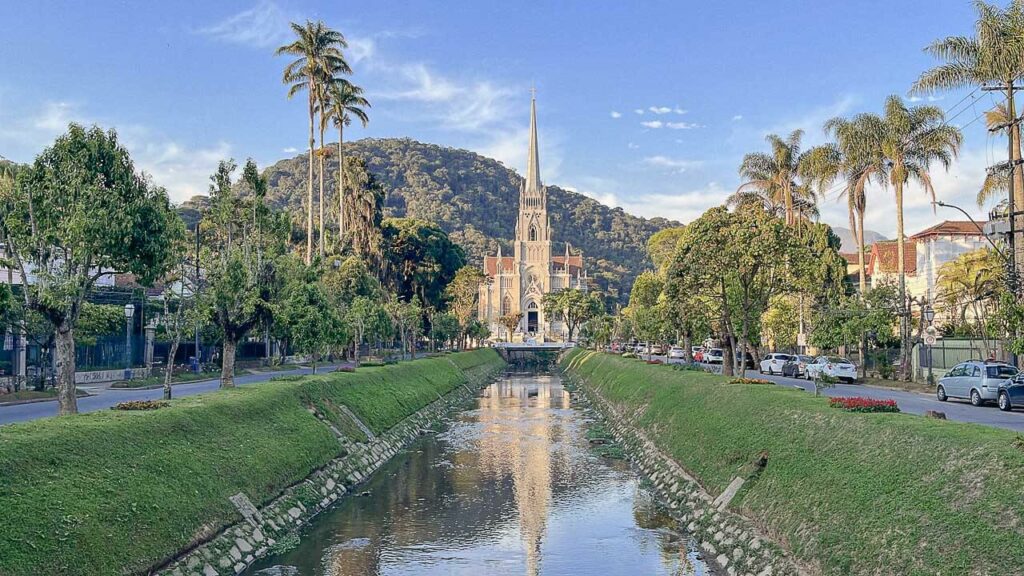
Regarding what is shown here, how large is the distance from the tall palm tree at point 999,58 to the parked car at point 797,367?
18.1 m

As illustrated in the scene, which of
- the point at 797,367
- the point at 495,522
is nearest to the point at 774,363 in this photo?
the point at 797,367

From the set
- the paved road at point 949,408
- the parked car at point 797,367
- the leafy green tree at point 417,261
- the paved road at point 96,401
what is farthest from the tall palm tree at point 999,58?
the leafy green tree at point 417,261

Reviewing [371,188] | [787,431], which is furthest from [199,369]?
[787,431]

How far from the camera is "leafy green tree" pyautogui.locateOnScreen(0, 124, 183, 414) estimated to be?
2005cm

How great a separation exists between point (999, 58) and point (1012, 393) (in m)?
16.5

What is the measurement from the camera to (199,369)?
59.6 meters

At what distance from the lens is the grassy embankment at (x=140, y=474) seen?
12.8 metres

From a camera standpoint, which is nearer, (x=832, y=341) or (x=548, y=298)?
(x=832, y=341)

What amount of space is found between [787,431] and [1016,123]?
82.6ft

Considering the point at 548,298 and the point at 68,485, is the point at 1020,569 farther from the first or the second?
the point at 548,298

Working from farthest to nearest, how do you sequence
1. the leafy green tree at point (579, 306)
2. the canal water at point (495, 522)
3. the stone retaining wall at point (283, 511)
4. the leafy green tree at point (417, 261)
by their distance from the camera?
1. the leafy green tree at point (579, 306)
2. the leafy green tree at point (417, 261)
3. the canal water at point (495, 522)
4. the stone retaining wall at point (283, 511)

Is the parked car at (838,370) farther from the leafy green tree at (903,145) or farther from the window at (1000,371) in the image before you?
the window at (1000,371)

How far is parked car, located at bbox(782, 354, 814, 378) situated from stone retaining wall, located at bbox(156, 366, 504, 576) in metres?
30.1

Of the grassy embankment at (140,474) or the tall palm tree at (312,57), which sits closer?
the grassy embankment at (140,474)
